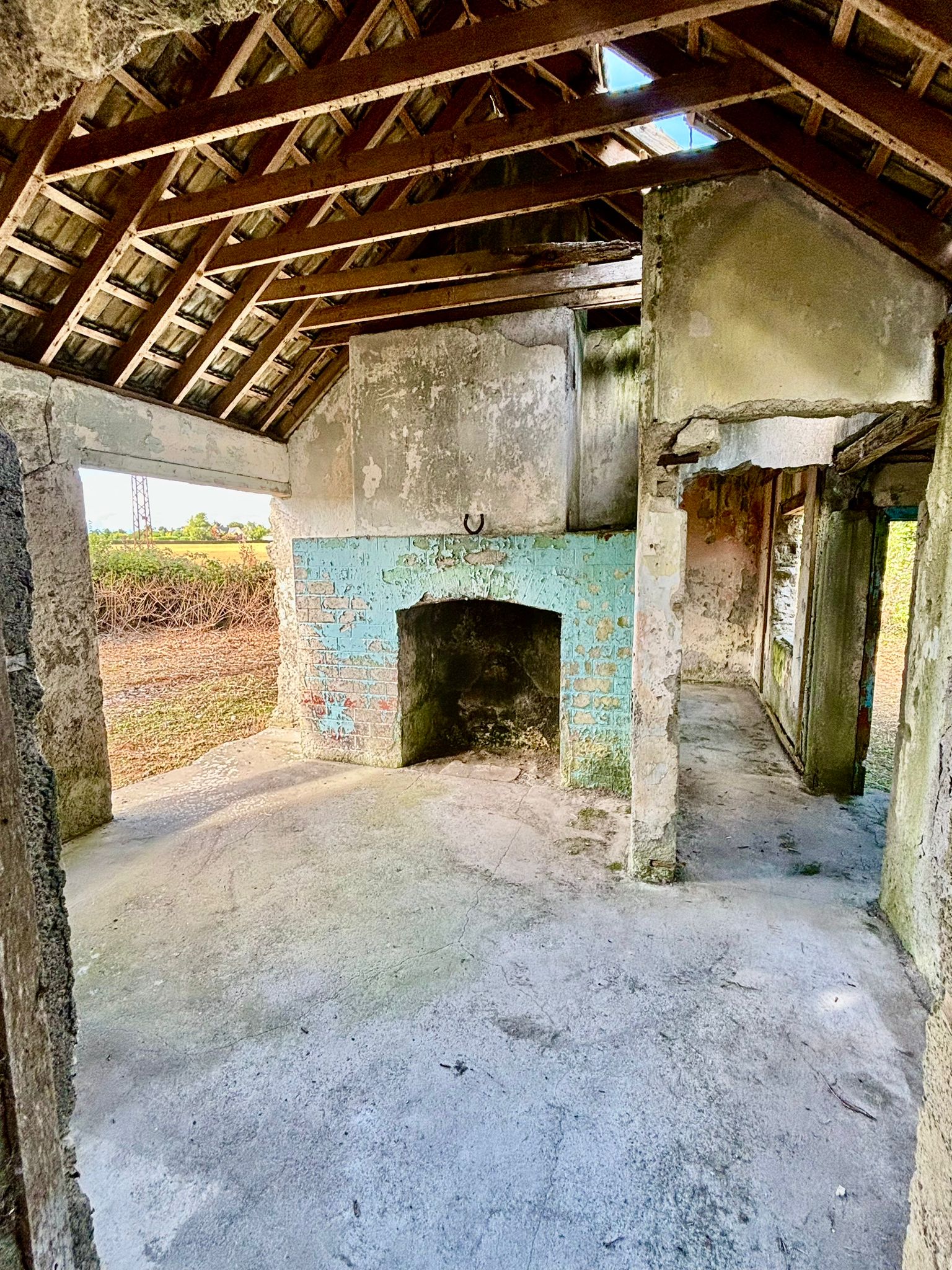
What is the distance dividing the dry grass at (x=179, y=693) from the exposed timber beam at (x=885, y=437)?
5682 mm

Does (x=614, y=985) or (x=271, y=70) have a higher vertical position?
(x=271, y=70)

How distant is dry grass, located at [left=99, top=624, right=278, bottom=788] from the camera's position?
18.4 feet

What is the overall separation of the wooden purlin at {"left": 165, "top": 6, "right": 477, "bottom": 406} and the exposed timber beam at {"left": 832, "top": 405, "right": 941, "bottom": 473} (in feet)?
10.2

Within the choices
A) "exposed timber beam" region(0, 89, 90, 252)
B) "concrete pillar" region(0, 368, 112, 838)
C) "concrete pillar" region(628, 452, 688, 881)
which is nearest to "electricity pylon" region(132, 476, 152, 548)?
"concrete pillar" region(0, 368, 112, 838)

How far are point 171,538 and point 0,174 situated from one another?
14428mm

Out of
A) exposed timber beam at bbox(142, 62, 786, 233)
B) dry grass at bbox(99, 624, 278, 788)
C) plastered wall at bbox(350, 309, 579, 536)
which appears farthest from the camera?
dry grass at bbox(99, 624, 278, 788)

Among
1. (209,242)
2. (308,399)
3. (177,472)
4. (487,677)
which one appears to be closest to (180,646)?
(308,399)

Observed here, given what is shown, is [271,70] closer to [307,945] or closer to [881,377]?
[881,377]

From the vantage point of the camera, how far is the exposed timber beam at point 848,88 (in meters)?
1.97

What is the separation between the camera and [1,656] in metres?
0.78

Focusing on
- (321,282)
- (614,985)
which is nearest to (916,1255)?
(614,985)

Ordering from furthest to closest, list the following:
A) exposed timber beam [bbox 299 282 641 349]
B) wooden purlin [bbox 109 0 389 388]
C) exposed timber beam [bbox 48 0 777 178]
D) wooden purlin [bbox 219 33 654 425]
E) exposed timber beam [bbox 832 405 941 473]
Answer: exposed timber beam [bbox 299 282 641 349] < wooden purlin [bbox 219 33 654 425] < wooden purlin [bbox 109 0 389 388] < exposed timber beam [bbox 832 405 941 473] < exposed timber beam [bbox 48 0 777 178]

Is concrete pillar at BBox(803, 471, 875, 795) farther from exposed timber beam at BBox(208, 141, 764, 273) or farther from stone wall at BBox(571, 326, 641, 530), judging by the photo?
exposed timber beam at BBox(208, 141, 764, 273)

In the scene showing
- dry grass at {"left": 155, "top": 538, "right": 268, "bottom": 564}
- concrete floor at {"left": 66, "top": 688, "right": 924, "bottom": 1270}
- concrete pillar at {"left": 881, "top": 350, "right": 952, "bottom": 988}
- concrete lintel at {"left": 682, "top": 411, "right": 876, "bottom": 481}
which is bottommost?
concrete floor at {"left": 66, "top": 688, "right": 924, "bottom": 1270}
